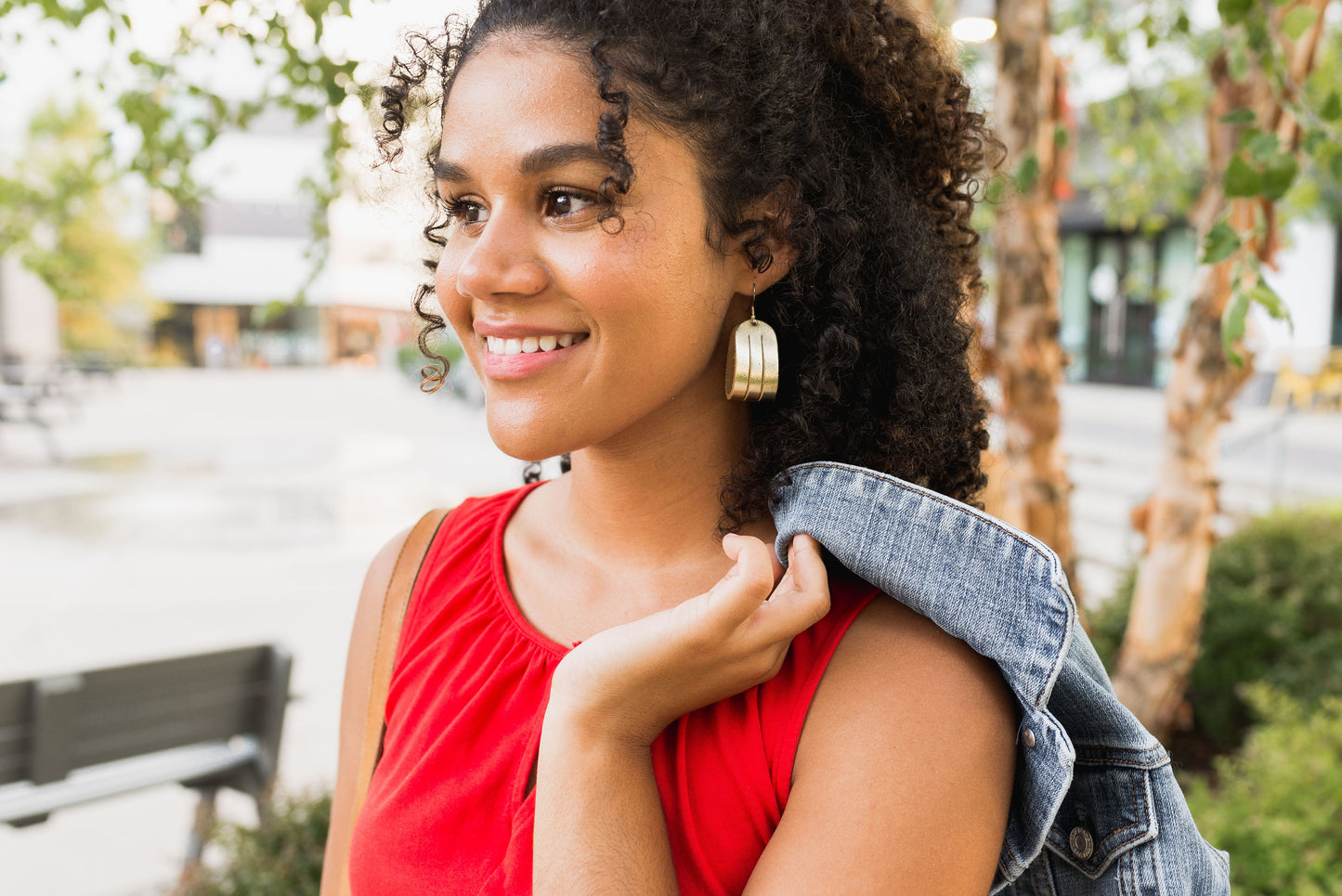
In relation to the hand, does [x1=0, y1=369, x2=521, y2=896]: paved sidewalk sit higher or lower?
lower

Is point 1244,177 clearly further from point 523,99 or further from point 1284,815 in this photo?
point 1284,815

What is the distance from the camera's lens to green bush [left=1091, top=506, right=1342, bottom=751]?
205 inches

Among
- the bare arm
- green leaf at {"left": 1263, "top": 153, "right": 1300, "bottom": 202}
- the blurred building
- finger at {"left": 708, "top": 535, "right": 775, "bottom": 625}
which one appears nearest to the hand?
finger at {"left": 708, "top": 535, "right": 775, "bottom": 625}

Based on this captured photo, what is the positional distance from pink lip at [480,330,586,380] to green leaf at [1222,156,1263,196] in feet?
4.02

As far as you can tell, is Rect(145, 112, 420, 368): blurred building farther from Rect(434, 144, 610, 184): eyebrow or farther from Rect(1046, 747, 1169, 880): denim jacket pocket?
Rect(1046, 747, 1169, 880): denim jacket pocket

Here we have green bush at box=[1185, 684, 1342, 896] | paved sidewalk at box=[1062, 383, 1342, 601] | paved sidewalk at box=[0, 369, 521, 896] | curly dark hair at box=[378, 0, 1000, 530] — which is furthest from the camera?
paved sidewalk at box=[1062, 383, 1342, 601]

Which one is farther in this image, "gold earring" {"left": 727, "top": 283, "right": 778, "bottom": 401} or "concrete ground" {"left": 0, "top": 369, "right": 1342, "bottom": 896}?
"concrete ground" {"left": 0, "top": 369, "right": 1342, "bottom": 896}

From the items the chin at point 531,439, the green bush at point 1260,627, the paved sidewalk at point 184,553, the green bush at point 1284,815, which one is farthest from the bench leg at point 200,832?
the green bush at point 1260,627

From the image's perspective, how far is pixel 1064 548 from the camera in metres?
3.62

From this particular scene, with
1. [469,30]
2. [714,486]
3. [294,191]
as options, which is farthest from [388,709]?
[294,191]

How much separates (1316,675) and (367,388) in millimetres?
Result: 27837

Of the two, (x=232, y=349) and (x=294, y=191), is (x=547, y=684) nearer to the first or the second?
(x=294, y=191)

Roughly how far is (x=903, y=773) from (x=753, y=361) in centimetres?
55

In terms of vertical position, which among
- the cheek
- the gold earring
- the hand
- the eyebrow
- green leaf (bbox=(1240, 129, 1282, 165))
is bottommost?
the hand
